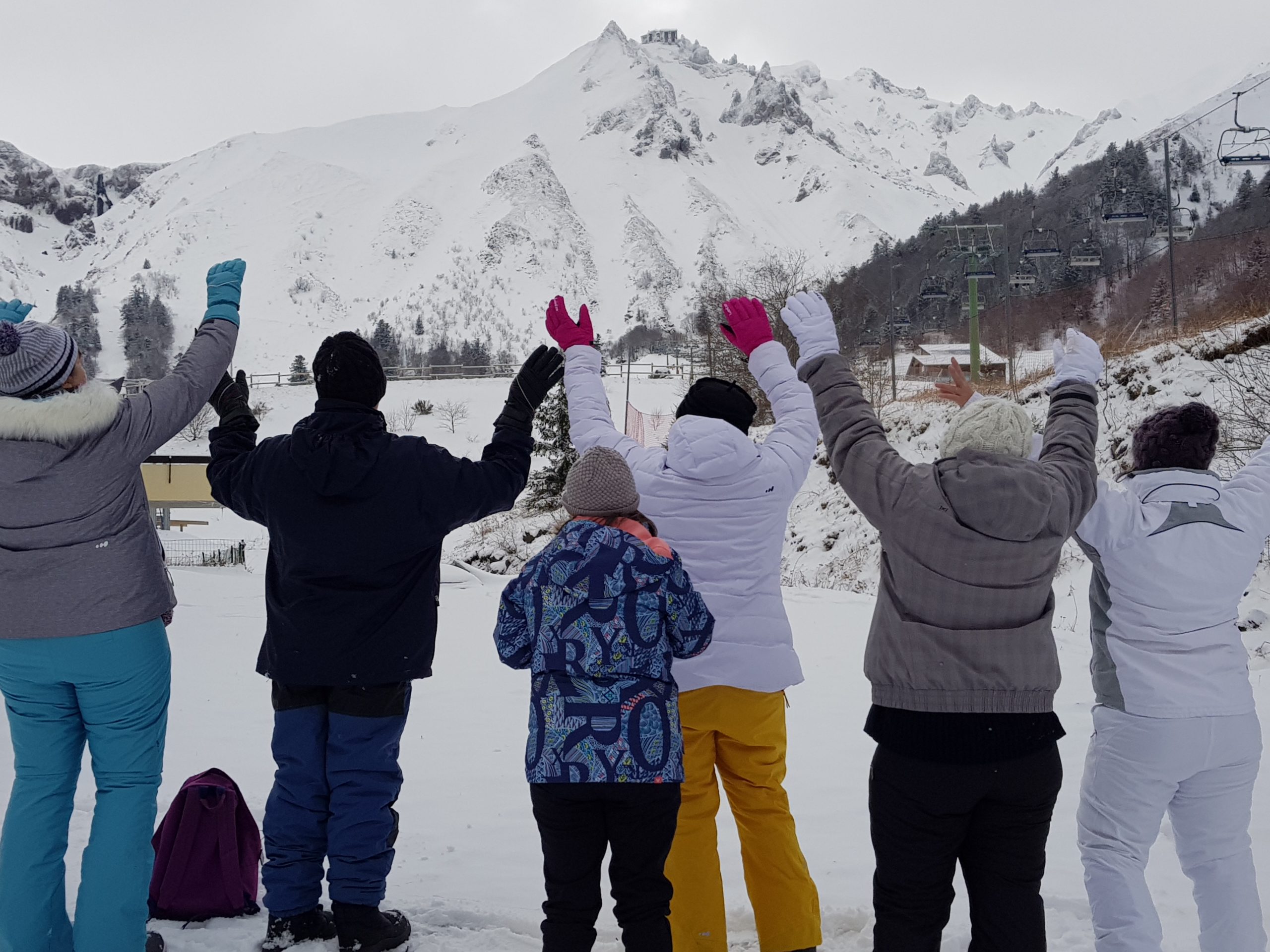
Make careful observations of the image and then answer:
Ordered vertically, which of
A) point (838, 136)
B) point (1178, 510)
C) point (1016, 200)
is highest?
point (838, 136)

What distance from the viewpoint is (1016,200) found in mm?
44156

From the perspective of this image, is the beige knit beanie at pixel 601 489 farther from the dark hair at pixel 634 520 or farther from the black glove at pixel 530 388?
the black glove at pixel 530 388

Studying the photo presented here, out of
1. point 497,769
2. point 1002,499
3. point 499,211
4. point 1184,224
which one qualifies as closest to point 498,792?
point 497,769

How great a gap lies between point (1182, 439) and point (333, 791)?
8.22 ft

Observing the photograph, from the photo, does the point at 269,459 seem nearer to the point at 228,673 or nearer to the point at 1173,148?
the point at 228,673

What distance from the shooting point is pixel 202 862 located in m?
2.83

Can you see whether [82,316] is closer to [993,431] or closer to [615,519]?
[615,519]

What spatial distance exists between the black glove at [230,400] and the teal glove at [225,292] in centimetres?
18

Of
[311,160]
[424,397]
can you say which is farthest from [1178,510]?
[311,160]

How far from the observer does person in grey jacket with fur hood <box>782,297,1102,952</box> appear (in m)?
2.02

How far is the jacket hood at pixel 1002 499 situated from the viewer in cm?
199

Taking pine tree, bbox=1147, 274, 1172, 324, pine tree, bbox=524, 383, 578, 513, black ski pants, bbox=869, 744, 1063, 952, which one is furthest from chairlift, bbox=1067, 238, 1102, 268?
black ski pants, bbox=869, 744, 1063, 952

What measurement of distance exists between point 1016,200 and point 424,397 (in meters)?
30.3

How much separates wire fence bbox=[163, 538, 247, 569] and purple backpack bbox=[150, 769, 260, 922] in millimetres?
11535
